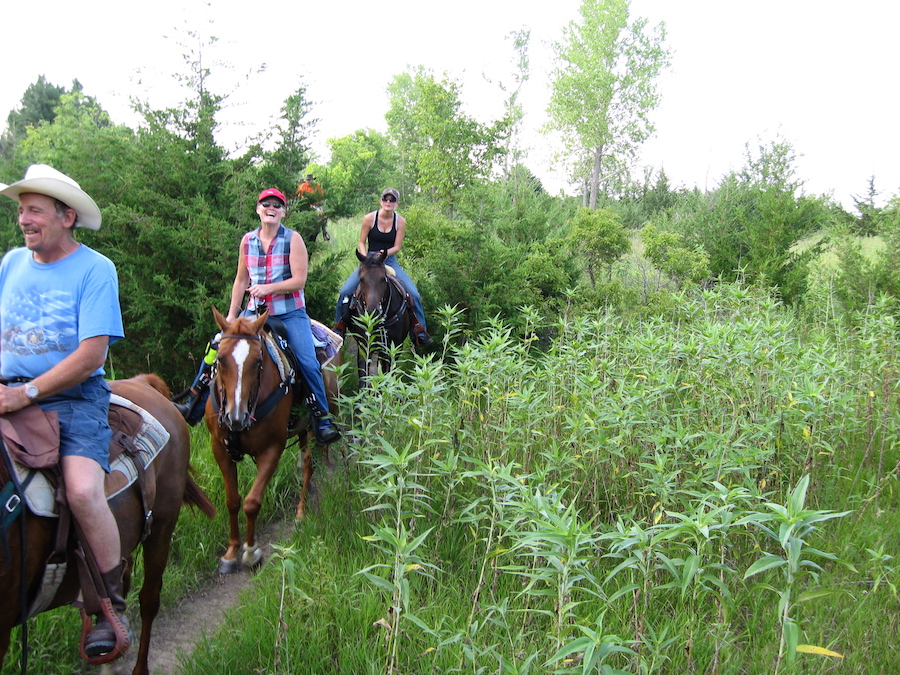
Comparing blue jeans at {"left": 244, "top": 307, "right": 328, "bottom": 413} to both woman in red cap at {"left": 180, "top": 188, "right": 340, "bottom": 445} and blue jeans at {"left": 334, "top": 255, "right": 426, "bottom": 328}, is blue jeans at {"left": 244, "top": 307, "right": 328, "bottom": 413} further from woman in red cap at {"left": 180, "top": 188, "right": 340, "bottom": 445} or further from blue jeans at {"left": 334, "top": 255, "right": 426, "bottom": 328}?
blue jeans at {"left": 334, "top": 255, "right": 426, "bottom": 328}

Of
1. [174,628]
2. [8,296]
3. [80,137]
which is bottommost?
[174,628]

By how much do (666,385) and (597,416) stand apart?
23.7 inches

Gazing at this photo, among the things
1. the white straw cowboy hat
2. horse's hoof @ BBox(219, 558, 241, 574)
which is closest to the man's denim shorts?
the white straw cowboy hat

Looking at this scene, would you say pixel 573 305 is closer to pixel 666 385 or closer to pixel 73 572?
pixel 666 385

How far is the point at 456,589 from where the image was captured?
3.73 meters

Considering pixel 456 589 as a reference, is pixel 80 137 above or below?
above

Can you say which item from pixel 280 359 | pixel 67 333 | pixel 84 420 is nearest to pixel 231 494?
pixel 280 359

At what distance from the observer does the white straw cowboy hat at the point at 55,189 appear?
2764 millimetres

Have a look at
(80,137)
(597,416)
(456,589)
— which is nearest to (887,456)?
(597,416)

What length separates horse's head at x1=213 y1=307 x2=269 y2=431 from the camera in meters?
4.36

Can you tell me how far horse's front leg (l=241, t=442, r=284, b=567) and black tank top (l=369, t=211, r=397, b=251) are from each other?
165 inches

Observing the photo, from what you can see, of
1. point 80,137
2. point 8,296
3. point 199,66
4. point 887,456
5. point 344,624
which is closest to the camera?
point 8,296

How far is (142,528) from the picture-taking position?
3389mm

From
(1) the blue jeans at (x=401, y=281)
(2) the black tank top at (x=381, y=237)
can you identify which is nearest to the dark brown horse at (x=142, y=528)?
(1) the blue jeans at (x=401, y=281)
